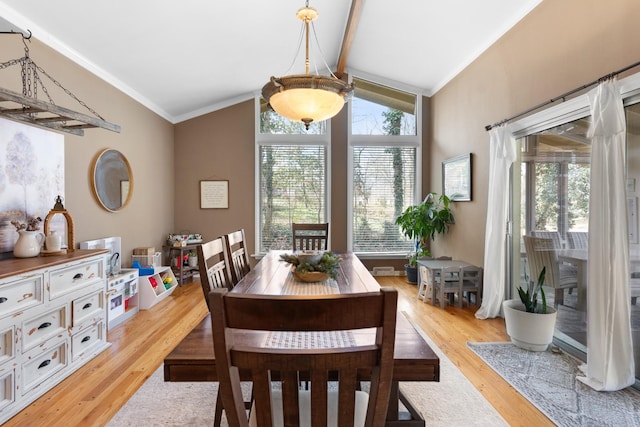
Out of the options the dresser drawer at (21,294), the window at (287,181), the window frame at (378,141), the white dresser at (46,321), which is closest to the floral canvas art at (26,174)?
the white dresser at (46,321)

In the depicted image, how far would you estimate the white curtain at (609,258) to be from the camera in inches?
86.1

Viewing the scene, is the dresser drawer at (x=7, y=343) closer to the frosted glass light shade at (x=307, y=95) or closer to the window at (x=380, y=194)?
the frosted glass light shade at (x=307, y=95)

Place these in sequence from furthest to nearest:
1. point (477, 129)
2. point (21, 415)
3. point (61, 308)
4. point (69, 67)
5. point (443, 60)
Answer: point (443, 60) → point (477, 129) → point (69, 67) → point (61, 308) → point (21, 415)

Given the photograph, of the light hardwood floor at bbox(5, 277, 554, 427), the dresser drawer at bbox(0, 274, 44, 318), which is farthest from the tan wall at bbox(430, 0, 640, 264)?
the dresser drawer at bbox(0, 274, 44, 318)

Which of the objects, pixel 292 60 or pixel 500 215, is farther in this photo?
pixel 292 60

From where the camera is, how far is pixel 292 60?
4.85m

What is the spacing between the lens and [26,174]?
8.59 feet

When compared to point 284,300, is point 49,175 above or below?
above

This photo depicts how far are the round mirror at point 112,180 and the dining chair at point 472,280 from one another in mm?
4069

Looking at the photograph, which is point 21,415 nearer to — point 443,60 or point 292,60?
point 292,60

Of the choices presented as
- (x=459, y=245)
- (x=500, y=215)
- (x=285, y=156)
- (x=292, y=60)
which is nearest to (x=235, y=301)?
(x=500, y=215)

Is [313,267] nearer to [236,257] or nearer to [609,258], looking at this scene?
[236,257]

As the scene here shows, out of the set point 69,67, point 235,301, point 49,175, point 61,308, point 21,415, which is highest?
point 69,67

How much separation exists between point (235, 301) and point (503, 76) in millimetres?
3890
